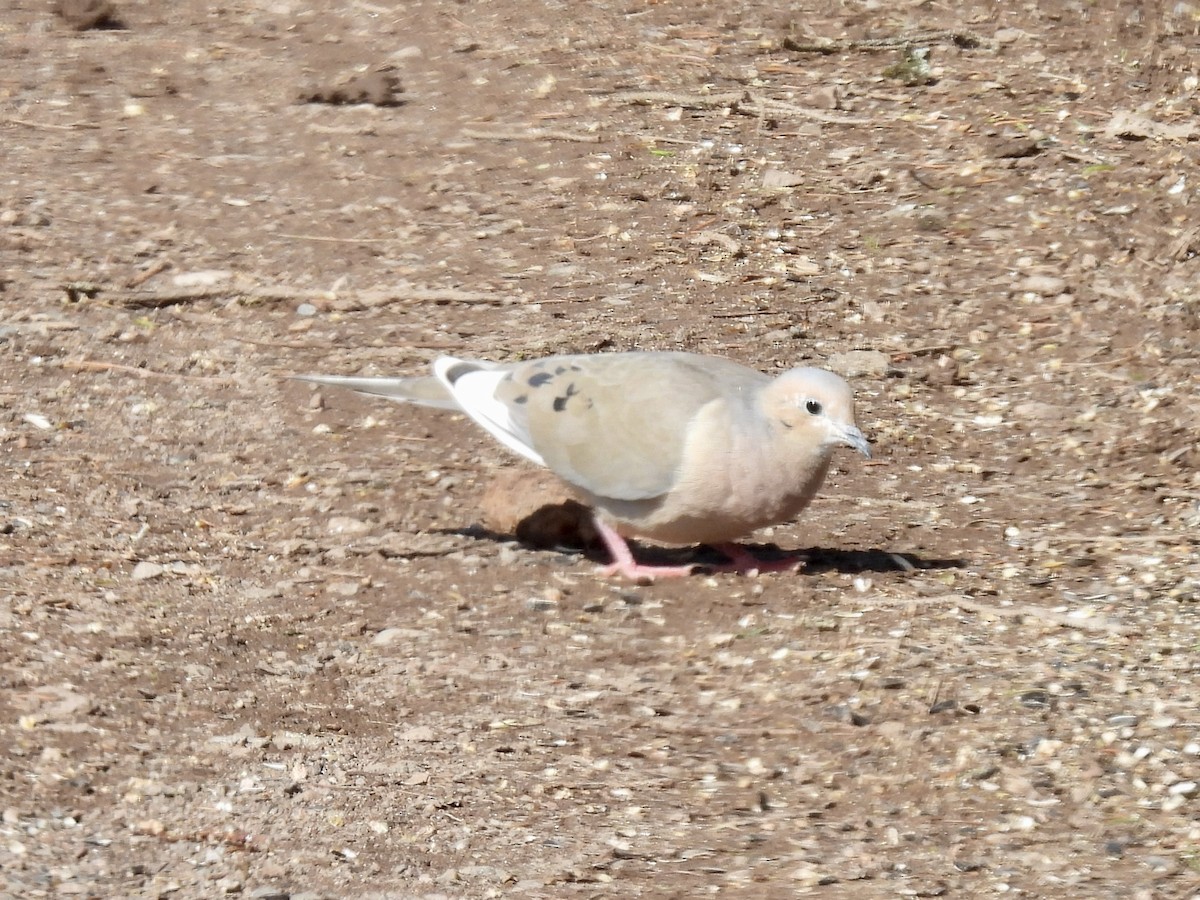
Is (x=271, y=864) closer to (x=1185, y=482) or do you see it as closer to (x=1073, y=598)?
(x=1073, y=598)

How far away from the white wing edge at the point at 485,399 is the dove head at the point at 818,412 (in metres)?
0.88

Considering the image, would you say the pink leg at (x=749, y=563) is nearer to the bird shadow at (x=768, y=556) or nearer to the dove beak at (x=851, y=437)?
the bird shadow at (x=768, y=556)

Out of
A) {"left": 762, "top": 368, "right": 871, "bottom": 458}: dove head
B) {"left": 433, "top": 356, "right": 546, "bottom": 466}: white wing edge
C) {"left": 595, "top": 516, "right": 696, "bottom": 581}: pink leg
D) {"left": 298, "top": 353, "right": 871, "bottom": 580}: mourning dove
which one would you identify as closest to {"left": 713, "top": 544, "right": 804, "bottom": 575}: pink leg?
{"left": 298, "top": 353, "right": 871, "bottom": 580}: mourning dove

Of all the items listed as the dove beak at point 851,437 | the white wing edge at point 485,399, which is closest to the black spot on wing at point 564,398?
the white wing edge at point 485,399

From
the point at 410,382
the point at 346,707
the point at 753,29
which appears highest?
the point at 753,29

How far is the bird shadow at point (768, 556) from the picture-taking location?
531cm

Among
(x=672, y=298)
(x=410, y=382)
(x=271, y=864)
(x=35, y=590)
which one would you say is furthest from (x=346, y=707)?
(x=672, y=298)

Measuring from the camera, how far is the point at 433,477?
5898mm

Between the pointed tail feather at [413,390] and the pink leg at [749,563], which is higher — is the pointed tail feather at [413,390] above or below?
above

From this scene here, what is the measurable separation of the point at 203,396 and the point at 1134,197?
4.36m

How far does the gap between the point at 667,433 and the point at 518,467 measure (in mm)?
1111

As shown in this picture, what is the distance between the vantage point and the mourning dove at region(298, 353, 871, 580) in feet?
16.3

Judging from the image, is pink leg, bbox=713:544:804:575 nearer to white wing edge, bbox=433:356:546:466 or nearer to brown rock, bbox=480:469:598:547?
brown rock, bbox=480:469:598:547

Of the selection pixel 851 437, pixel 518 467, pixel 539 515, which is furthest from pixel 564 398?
pixel 851 437
